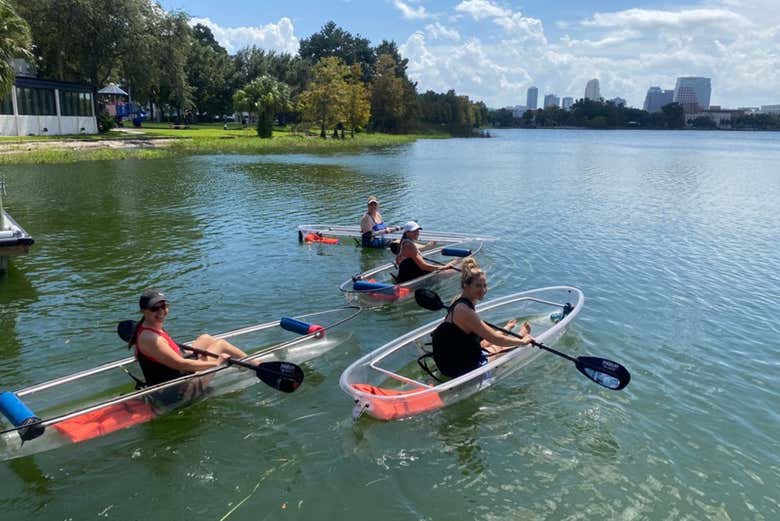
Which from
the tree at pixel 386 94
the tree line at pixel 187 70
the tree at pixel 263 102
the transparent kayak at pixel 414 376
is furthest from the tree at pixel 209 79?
the transparent kayak at pixel 414 376

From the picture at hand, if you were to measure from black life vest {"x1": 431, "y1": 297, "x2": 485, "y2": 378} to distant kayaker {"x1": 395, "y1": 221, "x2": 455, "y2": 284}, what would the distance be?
4811 mm

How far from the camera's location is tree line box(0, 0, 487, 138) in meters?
51.8

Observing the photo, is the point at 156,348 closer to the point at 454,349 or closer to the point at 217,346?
the point at 217,346

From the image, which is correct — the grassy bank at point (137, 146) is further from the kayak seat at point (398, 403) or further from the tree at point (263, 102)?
the kayak seat at point (398, 403)

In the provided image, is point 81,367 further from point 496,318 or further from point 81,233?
point 81,233

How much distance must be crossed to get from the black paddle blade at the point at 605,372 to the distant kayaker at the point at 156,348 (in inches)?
219

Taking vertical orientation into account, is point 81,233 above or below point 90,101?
below

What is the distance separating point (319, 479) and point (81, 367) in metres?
5.20

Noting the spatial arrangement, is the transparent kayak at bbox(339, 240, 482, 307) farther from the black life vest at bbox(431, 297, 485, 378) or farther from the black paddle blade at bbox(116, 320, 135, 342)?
the black paddle blade at bbox(116, 320, 135, 342)

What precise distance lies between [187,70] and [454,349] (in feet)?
266

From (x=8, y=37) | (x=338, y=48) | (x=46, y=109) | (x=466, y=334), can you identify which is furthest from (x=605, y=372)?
(x=338, y=48)

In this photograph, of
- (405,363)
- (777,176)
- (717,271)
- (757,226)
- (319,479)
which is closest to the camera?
(319,479)

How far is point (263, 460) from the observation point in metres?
7.09

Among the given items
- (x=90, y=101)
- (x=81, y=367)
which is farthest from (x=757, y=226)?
(x=90, y=101)
